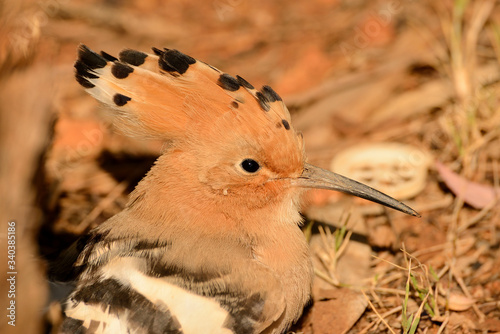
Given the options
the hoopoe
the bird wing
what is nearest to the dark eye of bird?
the hoopoe

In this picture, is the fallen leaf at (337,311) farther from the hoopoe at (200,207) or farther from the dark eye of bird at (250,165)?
the dark eye of bird at (250,165)

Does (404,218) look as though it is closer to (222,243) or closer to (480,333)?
(480,333)

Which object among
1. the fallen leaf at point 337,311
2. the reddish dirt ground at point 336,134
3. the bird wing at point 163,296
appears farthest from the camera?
the fallen leaf at point 337,311

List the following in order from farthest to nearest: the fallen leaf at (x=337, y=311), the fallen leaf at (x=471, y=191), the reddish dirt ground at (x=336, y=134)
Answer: the fallen leaf at (x=471, y=191) → the fallen leaf at (x=337, y=311) → the reddish dirt ground at (x=336, y=134)

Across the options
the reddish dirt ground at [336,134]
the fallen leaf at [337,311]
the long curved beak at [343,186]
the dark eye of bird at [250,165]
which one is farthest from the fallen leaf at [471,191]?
the dark eye of bird at [250,165]

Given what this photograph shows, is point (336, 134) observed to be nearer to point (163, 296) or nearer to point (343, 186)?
point (343, 186)

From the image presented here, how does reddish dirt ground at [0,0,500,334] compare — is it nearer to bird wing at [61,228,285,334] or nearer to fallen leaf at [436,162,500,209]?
fallen leaf at [436,162,500,209]

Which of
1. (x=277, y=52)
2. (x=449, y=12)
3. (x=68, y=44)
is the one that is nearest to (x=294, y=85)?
(x=277, y=52)
